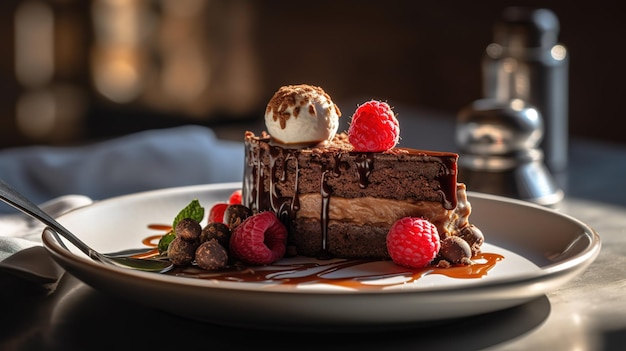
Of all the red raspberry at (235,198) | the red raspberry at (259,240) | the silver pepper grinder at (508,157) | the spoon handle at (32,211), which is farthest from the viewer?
the silver pepper grinder at (508,157)

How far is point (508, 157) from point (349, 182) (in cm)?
79

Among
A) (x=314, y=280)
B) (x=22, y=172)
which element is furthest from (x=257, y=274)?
(x=22, y=172)

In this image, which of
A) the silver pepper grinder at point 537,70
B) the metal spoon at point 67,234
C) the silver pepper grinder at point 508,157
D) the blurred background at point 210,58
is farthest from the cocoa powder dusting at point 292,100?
the blurred background at point 210,58

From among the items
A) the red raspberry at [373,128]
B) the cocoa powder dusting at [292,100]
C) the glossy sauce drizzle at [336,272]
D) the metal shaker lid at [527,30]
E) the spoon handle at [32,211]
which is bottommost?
the glossy sauce drizzle at [336,272]

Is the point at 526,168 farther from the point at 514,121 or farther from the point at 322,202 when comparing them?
the point at 322,202

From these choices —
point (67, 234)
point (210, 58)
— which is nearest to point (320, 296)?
point (67, 234)

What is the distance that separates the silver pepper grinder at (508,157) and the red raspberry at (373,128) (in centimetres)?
75

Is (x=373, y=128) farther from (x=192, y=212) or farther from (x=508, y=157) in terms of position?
(x=508, y=157)

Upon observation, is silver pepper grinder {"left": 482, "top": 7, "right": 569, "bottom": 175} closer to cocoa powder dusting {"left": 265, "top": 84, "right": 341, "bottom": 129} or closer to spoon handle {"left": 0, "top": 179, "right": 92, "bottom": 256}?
cocoa powder dusting {"left": 265, "top": 84, "right": 341, "bottom": 129}

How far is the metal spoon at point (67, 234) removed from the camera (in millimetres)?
1195

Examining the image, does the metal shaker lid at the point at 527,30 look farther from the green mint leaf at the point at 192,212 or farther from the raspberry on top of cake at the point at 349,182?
the green mint leaf at the point at 192,212

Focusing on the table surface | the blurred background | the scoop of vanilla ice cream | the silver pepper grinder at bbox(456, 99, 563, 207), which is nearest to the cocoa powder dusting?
the scoop of vanilla ice cream

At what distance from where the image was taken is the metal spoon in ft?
3.92

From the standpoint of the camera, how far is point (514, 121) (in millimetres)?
2098
